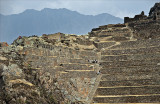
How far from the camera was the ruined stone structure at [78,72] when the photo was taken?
2278 centimetres

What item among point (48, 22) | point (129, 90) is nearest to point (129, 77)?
point (129, 90)

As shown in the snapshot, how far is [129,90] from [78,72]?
6.32 meters

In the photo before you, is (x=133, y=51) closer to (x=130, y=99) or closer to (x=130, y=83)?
(x=130, y=83)

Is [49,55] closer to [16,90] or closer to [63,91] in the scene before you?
[63,91]

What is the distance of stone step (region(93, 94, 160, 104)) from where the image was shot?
25.8 meters

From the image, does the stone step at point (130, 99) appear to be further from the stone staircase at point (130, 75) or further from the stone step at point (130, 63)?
the stone step at point (130, 63)

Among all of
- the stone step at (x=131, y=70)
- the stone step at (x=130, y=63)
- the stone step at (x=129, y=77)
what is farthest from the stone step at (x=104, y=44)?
the stone step at (x=129, y=77)

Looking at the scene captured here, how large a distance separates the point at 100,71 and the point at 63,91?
7156 millimetres

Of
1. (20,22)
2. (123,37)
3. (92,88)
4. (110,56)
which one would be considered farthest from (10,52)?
(20,22)

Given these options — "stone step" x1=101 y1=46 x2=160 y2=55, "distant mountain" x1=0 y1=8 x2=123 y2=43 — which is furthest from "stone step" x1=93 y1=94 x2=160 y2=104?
"distant mountain" x1=0 y1=8 x2=123 y2=43

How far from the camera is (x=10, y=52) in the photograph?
81.9 feet

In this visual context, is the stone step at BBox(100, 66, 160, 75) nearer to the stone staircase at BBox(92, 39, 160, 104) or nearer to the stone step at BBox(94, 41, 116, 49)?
the stone staircase at BBox(92, 39, 160, 104)

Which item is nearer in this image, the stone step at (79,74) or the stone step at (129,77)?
the stone step at (79,74)

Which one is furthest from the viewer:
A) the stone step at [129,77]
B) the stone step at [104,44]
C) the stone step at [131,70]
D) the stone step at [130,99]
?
the stone step at [104,44]
